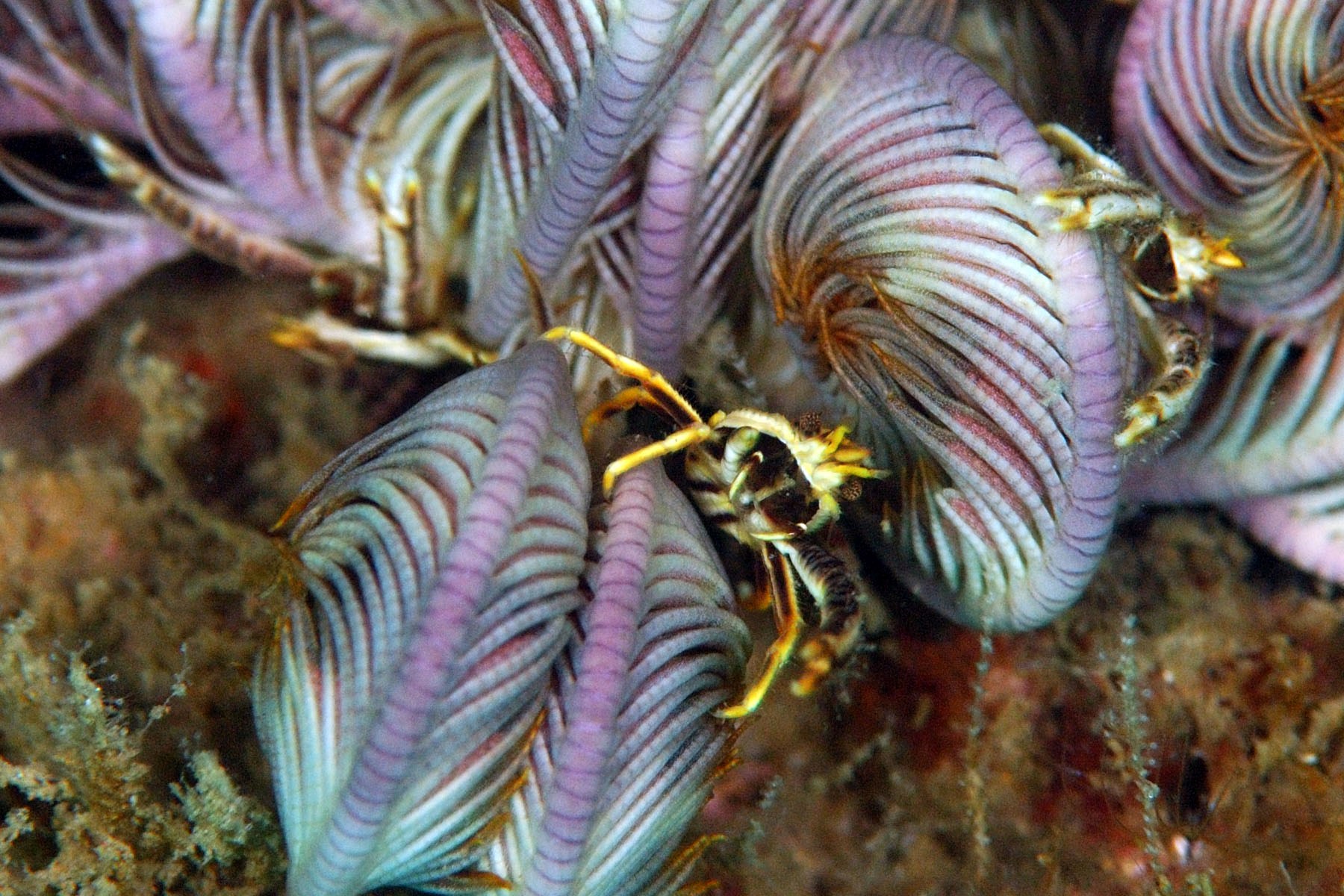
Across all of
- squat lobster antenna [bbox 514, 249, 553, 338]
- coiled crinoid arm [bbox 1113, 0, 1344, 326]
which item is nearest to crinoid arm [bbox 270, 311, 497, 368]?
squat lobster antenna [bbox 514, 249, 553, 338]

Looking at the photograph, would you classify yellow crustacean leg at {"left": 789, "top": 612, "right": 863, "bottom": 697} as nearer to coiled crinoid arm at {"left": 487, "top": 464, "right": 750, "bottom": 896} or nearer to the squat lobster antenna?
coiled crinoid arm at {"left": 487, "top": 464, "right": 750, "bottom": 896}

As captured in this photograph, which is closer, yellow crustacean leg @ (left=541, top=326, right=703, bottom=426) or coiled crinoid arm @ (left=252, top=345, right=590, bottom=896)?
coiled crinoid arm @ (left=252, top=345, right=590, bottom=896)

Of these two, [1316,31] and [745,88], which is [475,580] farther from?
[1316,31]

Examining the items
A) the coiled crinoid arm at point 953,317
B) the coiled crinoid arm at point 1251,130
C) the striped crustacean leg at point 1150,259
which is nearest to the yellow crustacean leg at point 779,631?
the coiled crinoid arm at point 953,317

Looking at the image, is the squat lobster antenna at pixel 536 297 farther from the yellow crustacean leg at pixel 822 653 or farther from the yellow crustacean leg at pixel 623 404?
the yellow crustacean leg at pixel 822 653

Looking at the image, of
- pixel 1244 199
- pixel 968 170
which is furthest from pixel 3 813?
pixel 1244 199

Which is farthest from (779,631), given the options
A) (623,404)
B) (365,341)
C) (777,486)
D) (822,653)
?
(365,341)

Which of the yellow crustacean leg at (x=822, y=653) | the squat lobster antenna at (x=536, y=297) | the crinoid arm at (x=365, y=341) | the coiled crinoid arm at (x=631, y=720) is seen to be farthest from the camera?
the crinoid arm at (x=365, y=341)

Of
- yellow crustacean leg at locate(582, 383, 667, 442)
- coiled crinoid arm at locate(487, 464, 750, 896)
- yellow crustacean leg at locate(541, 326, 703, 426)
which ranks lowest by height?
coiled crinoid arm at locate(487, 464, 750, 896)
